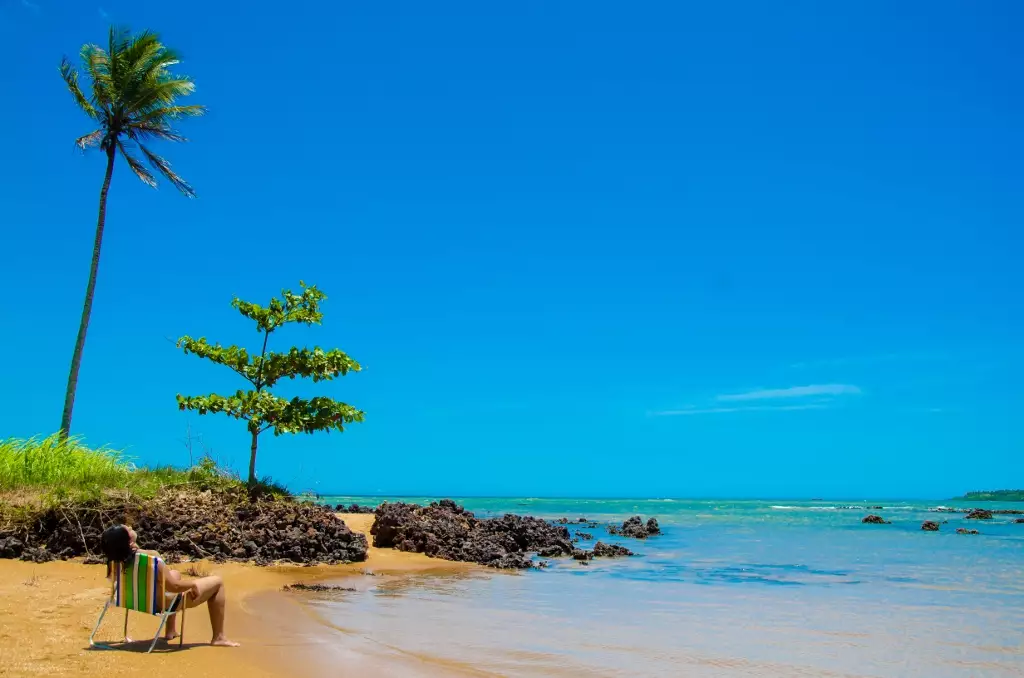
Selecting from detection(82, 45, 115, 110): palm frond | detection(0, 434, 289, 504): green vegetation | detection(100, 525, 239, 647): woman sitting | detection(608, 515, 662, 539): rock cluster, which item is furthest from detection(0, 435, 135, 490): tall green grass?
detection(608, 515, 662, 539): rock cluster

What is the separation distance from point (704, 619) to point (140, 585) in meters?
7.57

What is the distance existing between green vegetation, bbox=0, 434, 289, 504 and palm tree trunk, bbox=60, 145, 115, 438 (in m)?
4.49

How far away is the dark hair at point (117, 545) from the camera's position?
6699 millimetres

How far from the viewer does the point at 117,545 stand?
6766mm

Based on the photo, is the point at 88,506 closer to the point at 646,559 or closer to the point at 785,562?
the point at 646,559

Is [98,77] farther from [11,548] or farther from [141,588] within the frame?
[141,588]

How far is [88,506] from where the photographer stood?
42.0ft

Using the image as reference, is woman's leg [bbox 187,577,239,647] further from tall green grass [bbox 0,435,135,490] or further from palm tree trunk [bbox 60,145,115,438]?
Result: palm tree trunk [bbox 60,145,115,438]

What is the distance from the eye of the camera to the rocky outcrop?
17578mm

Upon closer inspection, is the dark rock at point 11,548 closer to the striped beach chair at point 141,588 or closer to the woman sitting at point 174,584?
the woman sitting at point 174,584

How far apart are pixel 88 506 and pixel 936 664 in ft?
42.3

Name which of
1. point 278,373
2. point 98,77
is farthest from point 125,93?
point 278,373

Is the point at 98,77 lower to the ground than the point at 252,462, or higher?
higher

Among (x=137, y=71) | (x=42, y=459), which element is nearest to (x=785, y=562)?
(x=42, y=459)
